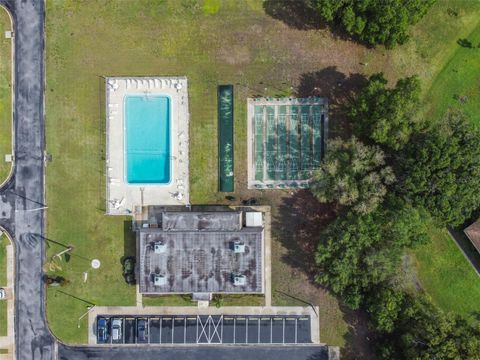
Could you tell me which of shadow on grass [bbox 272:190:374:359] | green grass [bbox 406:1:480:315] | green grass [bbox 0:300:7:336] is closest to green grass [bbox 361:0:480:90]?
green grass [bbox 406:1:480:315]

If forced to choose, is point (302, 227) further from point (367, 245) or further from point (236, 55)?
point (236, 55)

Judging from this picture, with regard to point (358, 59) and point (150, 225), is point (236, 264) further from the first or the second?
point (358, 59)

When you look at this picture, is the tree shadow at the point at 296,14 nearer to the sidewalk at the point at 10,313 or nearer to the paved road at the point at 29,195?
the paved road at the point at 29,195

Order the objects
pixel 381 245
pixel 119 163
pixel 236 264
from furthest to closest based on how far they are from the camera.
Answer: pixel 119 163
pixel 236 264
pixel 381 245

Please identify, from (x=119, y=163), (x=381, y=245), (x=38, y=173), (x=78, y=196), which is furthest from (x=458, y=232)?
(x=38, y=173)

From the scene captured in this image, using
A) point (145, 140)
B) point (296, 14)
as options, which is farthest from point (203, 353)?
point (296, 14)

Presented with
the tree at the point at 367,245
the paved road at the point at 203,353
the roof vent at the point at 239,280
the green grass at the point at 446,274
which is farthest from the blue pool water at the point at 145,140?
the green grass at the point at 446,274
